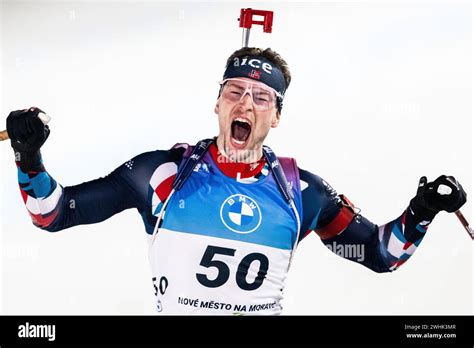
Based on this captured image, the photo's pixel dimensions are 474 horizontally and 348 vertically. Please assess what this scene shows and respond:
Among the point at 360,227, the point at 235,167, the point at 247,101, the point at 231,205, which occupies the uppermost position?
the point at 247,101

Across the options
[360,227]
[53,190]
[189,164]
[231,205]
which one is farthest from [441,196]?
[53,190]

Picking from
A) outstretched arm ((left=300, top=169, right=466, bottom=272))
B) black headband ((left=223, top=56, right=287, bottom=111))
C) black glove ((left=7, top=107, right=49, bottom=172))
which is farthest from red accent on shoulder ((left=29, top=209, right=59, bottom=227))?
outstretched arm ((left=300, top=169, right=466, bottom=272))

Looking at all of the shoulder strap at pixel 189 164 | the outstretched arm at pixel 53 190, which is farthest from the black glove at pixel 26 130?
the shoulder strap at pixel 189 164

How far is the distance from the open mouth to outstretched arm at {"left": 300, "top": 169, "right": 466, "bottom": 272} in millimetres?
337

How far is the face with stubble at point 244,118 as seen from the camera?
4996mm

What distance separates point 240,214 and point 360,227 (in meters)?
0.64

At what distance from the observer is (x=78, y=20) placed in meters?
6.39

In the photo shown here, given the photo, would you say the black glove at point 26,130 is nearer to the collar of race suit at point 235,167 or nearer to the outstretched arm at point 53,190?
the outstretched arm at point 53,190

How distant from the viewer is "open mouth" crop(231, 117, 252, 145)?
5.01 metres

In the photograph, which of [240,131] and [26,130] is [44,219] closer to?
[26,130]

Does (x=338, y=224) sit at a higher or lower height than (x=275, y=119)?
lower

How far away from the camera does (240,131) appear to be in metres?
5.03

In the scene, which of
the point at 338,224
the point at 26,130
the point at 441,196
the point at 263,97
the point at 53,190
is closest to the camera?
the point at 26,130
